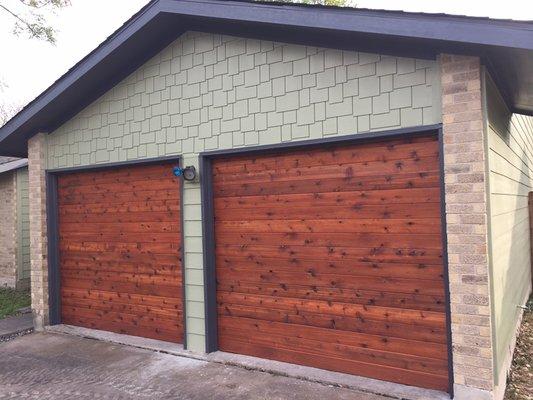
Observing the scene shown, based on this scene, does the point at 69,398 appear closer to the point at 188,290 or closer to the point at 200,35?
the point at 188,290

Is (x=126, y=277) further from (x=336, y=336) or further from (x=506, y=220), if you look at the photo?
(x=506, y=220)

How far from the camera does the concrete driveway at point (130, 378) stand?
4.42 meters

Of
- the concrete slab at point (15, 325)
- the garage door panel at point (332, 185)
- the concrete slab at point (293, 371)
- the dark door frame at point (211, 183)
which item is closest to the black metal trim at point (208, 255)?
the dark door frame at point (211, 183)

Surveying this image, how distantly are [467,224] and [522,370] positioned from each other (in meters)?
2.36

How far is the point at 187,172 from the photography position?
558 cm

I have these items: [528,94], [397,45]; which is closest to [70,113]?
[397,45]

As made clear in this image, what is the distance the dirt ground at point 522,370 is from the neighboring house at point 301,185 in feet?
0.61

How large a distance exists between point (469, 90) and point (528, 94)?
1884mm

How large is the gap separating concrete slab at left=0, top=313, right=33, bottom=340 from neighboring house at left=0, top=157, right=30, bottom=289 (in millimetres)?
2533

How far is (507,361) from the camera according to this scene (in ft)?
15.6

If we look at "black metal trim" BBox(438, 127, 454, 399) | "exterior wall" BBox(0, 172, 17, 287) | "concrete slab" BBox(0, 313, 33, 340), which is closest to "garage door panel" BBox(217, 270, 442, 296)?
"black metal trim" BBox(438, 127, 454, 399)

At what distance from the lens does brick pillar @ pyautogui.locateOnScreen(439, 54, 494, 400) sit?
12.6 feet

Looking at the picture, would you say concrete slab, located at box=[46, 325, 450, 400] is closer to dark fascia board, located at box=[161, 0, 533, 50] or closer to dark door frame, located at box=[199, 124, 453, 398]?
dark door frame, located at box=[199, 124, 453, 398]

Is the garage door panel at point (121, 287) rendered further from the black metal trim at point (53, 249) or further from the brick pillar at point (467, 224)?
the brick pillar at point (467, 224)
